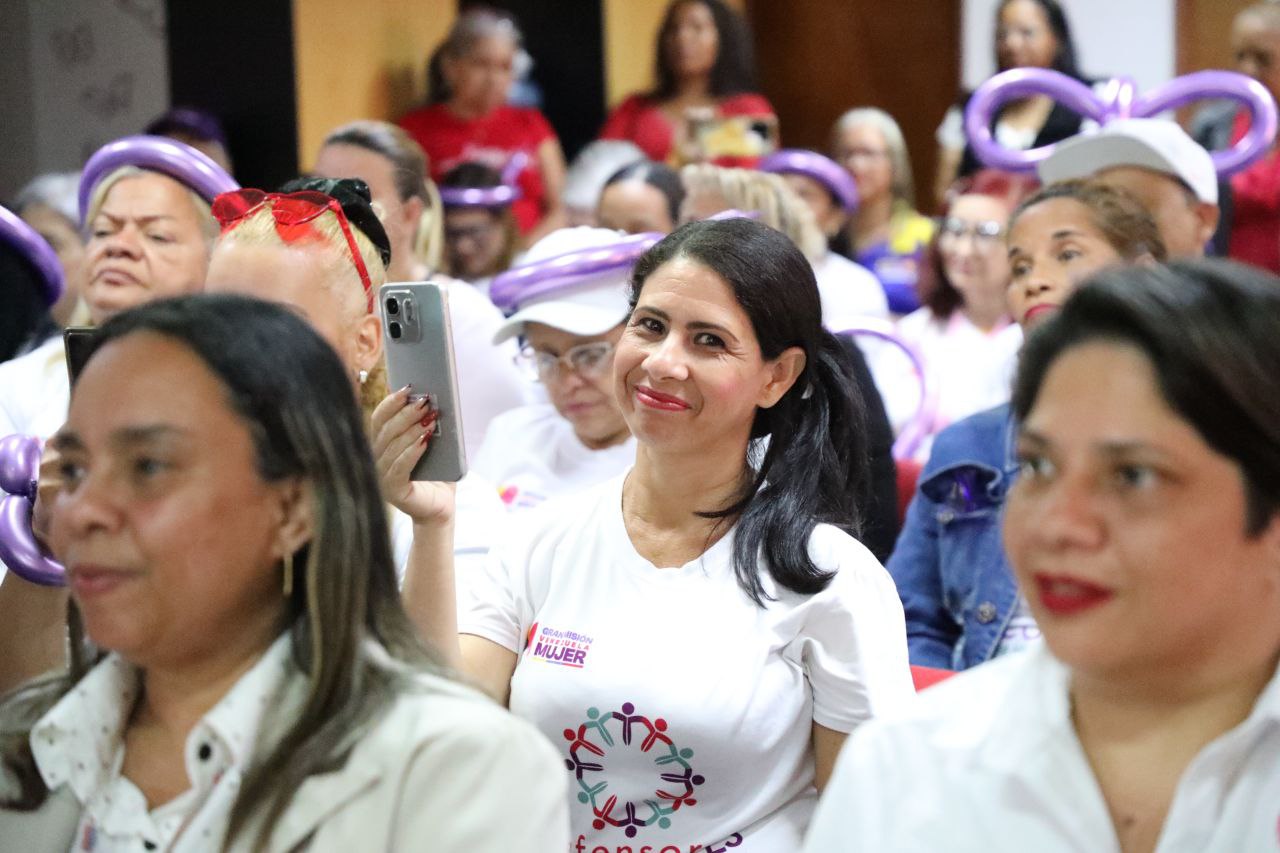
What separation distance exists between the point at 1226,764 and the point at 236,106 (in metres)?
4.53

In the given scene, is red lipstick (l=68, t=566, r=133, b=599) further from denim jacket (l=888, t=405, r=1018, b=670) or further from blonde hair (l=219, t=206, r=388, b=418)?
denim jacket (l=888, t=405, r=1018, b=670)

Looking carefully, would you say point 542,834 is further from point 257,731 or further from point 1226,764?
point 1226,764

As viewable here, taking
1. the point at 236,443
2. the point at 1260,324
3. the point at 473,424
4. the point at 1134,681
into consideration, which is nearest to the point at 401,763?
the point at 236,443

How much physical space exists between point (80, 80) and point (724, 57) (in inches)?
81.2

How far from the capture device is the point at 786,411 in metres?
2.17

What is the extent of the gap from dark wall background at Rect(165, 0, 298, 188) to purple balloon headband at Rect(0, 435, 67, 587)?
332 centimetres

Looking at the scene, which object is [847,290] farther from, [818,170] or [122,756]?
[122,756]

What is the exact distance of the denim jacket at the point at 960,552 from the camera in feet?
8.40

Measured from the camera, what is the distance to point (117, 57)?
206 inches

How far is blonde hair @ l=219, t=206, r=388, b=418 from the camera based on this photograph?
7.02 ft

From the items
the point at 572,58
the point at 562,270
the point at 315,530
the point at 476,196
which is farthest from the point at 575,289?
the point at 572,58

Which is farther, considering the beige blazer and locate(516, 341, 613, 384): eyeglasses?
locate(516, 341, 613, 384): eyeglasses

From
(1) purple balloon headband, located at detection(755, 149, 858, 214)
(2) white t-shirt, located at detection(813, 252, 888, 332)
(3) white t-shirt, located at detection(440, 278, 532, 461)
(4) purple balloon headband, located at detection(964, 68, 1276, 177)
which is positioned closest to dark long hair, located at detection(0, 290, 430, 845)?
(3) white t-shirt, located at detection(440, 278, 532, 461)

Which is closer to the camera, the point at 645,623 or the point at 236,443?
the point at 236,443
